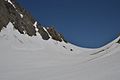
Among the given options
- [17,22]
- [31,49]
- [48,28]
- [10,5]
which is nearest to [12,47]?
[31,49]

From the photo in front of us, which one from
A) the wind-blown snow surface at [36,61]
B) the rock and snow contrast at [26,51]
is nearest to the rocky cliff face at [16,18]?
the rock and snow contrast at [26,51]

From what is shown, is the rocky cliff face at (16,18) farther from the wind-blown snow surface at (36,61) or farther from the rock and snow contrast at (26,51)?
the wind-blown snow surface at (36,61)

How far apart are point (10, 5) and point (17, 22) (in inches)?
160

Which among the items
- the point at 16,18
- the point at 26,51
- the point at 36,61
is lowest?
the point at 36,61

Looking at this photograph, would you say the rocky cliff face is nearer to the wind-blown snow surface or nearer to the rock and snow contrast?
the rock and snow contrast

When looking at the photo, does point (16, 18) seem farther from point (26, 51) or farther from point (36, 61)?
point (36, 61)

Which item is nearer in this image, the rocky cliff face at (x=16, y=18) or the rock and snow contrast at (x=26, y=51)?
the rock and snow contrast at (x=26, y=51)

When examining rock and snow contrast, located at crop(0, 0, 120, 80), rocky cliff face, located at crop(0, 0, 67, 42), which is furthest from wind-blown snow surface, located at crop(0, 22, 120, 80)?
rocky cliff face, located at crop(0, 0, 67, 42)

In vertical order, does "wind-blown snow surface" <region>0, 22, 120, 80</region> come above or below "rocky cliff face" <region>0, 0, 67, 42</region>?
below

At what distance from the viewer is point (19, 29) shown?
3834 centimetres

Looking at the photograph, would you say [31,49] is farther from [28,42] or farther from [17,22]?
[17,22]

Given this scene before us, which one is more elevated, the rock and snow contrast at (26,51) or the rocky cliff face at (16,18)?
the rocky cliff face at (16,18)

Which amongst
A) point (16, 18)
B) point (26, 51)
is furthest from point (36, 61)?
point (16, 18)

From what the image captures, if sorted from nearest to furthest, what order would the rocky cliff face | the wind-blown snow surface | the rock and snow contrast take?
the wind-blown snow surface, the rock and snow contrast, the rocky cliff face
